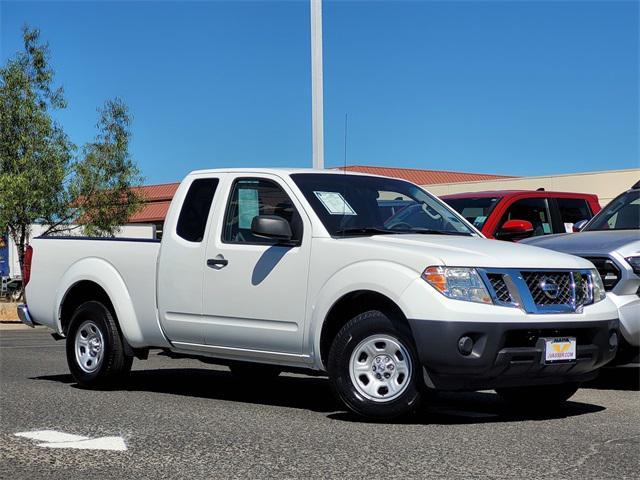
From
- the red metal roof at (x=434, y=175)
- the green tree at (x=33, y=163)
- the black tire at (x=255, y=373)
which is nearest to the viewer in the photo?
the black tire at (x=255, y=373)

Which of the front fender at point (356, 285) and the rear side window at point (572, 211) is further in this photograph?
the rear side window at point (572, 211)

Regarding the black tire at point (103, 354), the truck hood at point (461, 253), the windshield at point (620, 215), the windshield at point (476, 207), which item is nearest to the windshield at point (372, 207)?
the truck hood at point (461, 253)

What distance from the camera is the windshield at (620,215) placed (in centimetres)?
1111

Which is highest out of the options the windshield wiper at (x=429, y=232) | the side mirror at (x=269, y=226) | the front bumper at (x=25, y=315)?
the side mirror at (x=269, y=226)

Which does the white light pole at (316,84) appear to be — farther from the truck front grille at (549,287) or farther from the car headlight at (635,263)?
the truck front grille at (549,287)

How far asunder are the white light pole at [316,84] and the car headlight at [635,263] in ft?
32.3

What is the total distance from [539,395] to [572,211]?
6.96m

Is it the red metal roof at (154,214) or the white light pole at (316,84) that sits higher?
the white light pole at (316,84)

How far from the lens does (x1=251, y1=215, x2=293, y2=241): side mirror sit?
313 inches

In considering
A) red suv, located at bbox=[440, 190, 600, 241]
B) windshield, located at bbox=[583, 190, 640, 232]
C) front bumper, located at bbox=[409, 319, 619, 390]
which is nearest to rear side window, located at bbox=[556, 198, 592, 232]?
red suv, located at bbox=[440, 190, 600, 241]

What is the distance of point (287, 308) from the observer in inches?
318

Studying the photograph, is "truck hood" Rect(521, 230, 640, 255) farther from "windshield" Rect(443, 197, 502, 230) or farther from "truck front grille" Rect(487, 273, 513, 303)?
"windshield" Rect(443, 197, 502, 230)

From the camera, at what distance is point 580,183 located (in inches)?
1925

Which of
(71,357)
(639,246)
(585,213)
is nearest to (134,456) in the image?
(71,357)
